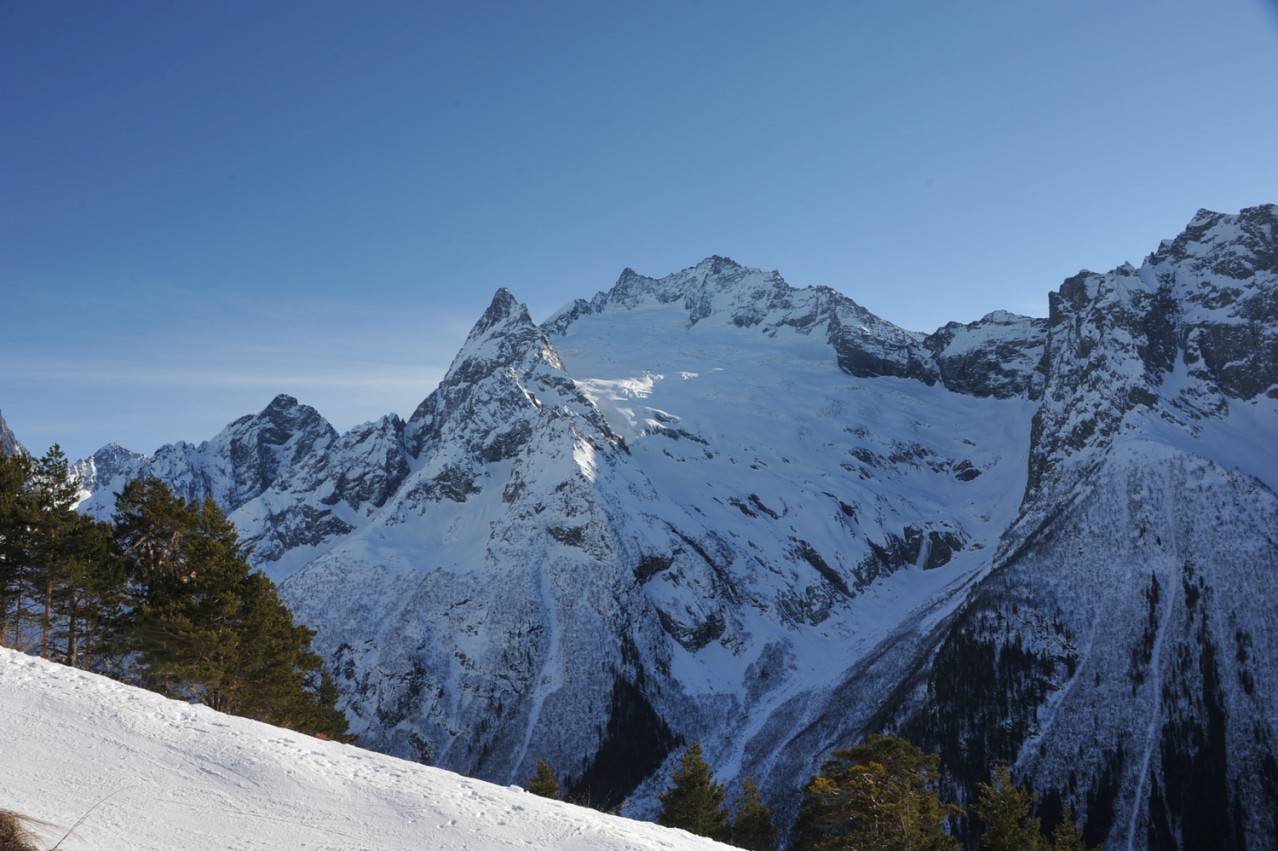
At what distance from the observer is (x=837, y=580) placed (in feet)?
454

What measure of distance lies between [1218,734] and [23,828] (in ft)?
333

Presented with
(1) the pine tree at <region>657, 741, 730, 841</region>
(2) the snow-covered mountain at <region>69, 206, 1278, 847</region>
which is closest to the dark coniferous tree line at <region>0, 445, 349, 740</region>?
(1) the pine tree at <region>657, 741, 730, 841</region>

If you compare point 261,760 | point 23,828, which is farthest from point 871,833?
point 23,828

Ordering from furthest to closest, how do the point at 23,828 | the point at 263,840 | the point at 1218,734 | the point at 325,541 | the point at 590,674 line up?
the point at 325,541
the point at 590,674
the point at 1218,734
the point at 263,840
the point at 23,828

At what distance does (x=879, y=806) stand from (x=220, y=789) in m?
20.9

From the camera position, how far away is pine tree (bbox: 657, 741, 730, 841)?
37.1m

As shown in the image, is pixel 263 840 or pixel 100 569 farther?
pixel 100 569

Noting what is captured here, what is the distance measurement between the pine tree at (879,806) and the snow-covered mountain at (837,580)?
5680cm

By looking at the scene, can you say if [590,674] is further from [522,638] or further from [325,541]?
[325,541]

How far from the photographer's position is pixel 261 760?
17797 mm

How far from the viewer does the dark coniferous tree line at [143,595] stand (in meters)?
29.3

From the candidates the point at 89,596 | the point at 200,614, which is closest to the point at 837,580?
the point at 200,614

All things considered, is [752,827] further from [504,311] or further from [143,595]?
[504,311]

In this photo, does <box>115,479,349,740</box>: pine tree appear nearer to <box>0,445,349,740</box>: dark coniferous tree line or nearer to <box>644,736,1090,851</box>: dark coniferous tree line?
<box>0,445,349,740</box>: dark coniferous tree line
